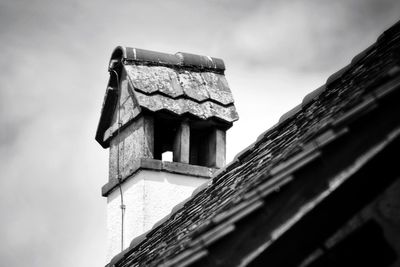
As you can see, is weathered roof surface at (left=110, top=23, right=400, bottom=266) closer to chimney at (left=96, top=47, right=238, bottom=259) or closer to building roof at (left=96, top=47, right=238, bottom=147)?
chimney at (left=96, top=47, right=238, bottom=259)

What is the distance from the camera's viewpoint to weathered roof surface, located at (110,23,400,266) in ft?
7.61

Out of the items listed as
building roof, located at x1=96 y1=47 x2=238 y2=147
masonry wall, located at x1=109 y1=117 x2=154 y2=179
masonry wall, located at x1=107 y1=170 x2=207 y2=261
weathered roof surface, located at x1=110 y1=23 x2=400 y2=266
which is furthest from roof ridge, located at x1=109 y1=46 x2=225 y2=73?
weathered roof surface, located at x1=110 y1=23 x2=400 y2=266

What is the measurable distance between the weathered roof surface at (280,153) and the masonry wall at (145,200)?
30.5 inches

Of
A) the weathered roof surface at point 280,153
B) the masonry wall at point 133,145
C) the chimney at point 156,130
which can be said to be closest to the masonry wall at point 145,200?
the chimney at point 156,130

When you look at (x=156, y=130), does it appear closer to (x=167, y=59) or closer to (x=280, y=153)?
(x=167, y=59)

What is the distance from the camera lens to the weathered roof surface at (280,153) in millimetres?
2318

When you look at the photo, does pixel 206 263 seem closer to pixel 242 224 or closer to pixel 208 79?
pixel 242 224

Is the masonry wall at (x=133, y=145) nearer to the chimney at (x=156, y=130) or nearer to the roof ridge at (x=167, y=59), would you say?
the chimney at (x=156, y=130)

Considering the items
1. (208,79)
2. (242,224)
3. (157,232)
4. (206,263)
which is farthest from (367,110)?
(208,79)

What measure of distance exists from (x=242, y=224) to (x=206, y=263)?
192 mm

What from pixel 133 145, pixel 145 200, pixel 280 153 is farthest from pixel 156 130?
pixel 280 153

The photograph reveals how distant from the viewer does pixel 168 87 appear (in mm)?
8047

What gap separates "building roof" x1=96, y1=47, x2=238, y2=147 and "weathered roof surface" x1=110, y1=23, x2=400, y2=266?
2.14 metres

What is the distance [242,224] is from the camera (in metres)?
2.33
